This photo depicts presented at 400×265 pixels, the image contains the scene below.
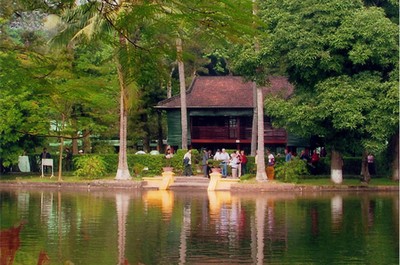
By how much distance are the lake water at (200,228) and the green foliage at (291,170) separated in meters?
4.00

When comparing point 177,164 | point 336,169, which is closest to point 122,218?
point 336,169

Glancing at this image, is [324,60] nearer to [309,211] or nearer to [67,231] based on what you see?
[309,211]

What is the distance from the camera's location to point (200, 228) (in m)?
23.9

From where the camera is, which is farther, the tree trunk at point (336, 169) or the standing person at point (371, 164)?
the standing person at point (371, 164)

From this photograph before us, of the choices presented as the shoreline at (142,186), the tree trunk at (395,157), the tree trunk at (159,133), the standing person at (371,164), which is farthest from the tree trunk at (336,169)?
the tree trunk at (159,133)

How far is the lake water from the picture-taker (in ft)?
59.8

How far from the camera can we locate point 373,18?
38.8 meters

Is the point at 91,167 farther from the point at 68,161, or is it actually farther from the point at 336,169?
the point at 336,169

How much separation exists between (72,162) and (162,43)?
41165 mm

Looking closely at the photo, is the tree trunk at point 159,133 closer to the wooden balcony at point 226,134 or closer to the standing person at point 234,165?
the wooden balcony at point 226,134

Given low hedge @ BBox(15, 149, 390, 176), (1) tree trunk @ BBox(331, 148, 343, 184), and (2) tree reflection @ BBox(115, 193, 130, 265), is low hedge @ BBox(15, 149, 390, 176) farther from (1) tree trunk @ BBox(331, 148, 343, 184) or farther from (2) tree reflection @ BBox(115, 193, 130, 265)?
(2) tree reflection @ BBox(115, 193, 130, 265)

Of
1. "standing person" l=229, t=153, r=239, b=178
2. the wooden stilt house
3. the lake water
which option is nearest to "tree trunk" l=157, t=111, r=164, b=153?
the wooden stilt house

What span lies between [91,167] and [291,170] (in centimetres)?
1008

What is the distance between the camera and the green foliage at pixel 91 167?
145 ft
